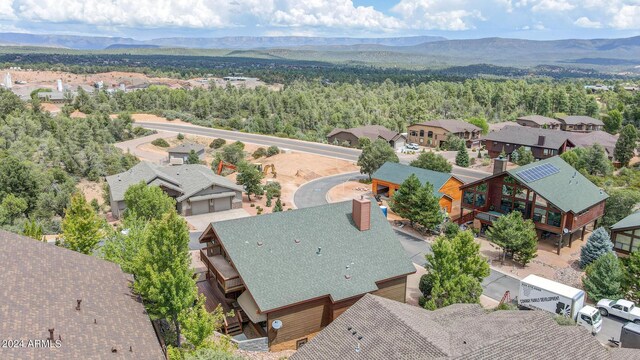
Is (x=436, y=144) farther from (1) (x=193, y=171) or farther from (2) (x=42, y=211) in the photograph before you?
(2) (x=42, y=211)

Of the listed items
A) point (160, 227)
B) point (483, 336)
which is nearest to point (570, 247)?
point (483, 336)

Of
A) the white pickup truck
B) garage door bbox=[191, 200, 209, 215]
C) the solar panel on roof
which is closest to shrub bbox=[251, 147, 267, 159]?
garage door bbox=[191, 200, 209, 215]

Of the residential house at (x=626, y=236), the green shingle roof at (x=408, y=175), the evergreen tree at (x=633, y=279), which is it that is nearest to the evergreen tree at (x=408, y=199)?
the green shingle roof at (x=408, y=175)

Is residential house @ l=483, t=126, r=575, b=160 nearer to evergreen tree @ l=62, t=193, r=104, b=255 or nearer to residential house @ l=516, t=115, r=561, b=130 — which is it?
residential house @ l=516, t=115, r=561, b=130

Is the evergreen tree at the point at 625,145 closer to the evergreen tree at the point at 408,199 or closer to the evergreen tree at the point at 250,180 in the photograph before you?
the evergreen tree at the point at 408,199

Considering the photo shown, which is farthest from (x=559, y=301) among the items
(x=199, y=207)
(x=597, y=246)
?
(x=199, y=207)

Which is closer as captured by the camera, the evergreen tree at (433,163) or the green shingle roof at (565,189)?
the green shingle roof at (565,189)
